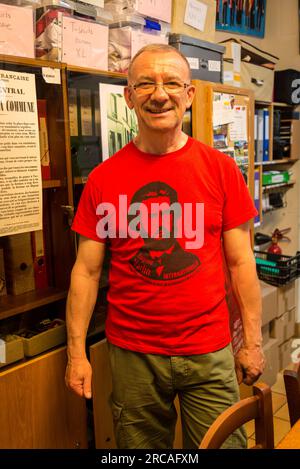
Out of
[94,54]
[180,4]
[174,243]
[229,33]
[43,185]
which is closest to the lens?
[174,243]

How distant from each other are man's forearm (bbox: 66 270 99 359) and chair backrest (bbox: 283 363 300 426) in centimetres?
62

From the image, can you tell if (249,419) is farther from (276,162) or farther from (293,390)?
(276,162)

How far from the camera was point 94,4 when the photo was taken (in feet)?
5.84

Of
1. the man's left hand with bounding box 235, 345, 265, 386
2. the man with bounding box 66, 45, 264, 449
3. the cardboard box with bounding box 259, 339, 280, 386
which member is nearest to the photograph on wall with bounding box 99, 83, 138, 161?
the man with bounding box 66, 45, 264, 449

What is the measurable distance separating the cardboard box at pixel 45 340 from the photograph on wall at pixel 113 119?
2.19 feet

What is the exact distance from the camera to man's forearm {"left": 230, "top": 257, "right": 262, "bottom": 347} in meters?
1.49

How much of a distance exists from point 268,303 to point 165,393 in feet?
5.04

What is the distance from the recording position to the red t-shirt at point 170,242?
139cm

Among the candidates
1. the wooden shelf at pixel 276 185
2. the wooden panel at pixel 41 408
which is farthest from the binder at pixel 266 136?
the wooden panel at pixel 41 408

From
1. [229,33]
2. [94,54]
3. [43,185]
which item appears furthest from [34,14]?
[229,33]

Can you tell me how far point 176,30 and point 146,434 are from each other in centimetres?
168

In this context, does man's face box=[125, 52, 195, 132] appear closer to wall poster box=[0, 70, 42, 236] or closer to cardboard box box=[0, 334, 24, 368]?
wall poster box=[0, 70, 42, 236]

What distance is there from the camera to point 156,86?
4.50 feet

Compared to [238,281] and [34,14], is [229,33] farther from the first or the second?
[238,281]
